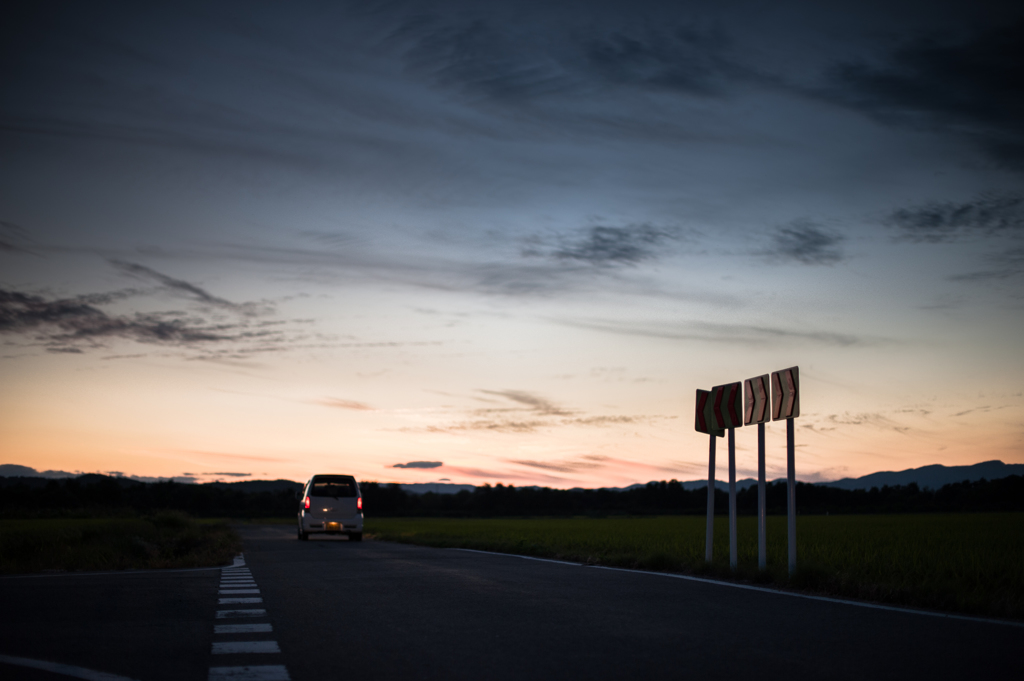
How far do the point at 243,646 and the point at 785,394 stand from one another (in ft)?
27.0

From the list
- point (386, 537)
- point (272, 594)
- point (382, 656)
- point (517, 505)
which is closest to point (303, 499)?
point (386, 537)

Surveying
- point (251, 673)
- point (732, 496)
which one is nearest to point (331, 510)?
point (732, 496)

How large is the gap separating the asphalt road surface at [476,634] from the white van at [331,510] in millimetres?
17853

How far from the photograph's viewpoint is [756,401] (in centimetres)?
1326

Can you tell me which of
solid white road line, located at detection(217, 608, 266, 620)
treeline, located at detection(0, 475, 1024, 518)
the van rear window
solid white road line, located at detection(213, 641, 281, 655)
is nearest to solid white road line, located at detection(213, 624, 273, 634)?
solid white road line, located at detection(213, 641, 281, 655)

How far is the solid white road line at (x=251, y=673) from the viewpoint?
568cm

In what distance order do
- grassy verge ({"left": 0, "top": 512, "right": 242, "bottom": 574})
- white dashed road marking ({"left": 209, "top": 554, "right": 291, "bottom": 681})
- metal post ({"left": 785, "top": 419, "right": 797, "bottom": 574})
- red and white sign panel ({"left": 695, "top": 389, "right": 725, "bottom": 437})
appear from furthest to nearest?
grassy verge ({"left": 0, "top": 512, "right": 242, "bottom": 574}) → red and white sign panel ({"left": 695, "top": 389, "right": 725, "bottom": 437}) → metal post ({"left": 785, "top": 419, "right": 797, "bottom": 574}) → white dashed road marking ({"left": 209, "top": 554, "right": 291, "bottom": 681})

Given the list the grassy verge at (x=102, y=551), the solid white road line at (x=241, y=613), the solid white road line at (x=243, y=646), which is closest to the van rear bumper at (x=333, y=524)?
the grassy verge at (x=102, y=551)

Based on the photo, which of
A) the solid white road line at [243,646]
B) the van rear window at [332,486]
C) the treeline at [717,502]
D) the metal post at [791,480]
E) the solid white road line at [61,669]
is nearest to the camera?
the solid white road line at [61,669]

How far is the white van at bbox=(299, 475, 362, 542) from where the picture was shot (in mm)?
29406

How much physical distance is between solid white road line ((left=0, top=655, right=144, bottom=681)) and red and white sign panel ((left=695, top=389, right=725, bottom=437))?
35.7 feet

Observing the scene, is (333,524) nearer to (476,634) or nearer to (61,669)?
(476,634)

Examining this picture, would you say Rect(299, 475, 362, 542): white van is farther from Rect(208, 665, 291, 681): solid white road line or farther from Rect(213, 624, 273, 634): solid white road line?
Rect(208, 665, 291, 681): solid white road line

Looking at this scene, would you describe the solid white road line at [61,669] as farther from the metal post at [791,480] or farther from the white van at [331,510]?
the white van at [331,510]
